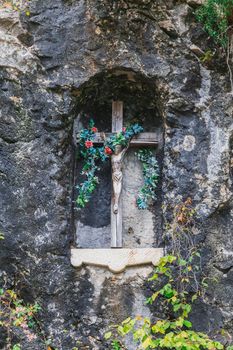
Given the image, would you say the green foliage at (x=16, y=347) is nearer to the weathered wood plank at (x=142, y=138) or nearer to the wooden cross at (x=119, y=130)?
the wooden cross at (x=119, y=130)

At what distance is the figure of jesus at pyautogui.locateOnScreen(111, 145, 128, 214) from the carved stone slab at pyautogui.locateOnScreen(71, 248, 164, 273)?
442 millimetres

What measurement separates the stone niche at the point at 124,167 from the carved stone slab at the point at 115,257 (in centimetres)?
27

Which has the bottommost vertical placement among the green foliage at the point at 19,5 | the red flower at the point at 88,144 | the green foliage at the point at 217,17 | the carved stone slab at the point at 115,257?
the carved stone slab at the point at 115,257

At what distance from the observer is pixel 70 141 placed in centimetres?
454

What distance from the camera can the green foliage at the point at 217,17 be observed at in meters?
→ 4.30

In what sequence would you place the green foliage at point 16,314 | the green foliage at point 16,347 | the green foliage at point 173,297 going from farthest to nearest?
the green foliage at point 16,314, the green foliage at point 16,347, the green foliage at point 173,297

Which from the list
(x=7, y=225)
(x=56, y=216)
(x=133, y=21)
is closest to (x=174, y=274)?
(x=56, y=216)

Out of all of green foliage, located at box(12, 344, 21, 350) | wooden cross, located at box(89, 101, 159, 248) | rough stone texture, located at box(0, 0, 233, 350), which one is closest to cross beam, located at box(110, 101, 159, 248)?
wooden cross, located at box(89, 101, 159, 248)

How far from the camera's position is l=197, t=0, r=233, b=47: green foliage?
4.30 meters

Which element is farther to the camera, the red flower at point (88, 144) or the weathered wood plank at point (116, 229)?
the red flower at point (88, 144)

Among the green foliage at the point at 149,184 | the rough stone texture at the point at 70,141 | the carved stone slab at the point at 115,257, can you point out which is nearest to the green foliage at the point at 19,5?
the rough stone texture at the point at 70,141

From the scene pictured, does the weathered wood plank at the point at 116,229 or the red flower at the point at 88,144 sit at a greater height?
the red flower at the point at 88,144

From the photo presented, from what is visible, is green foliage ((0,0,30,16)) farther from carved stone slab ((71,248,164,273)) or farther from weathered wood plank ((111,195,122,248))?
carved stone slab ((71,248,164,273))

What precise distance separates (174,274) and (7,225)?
1416 millimetres
